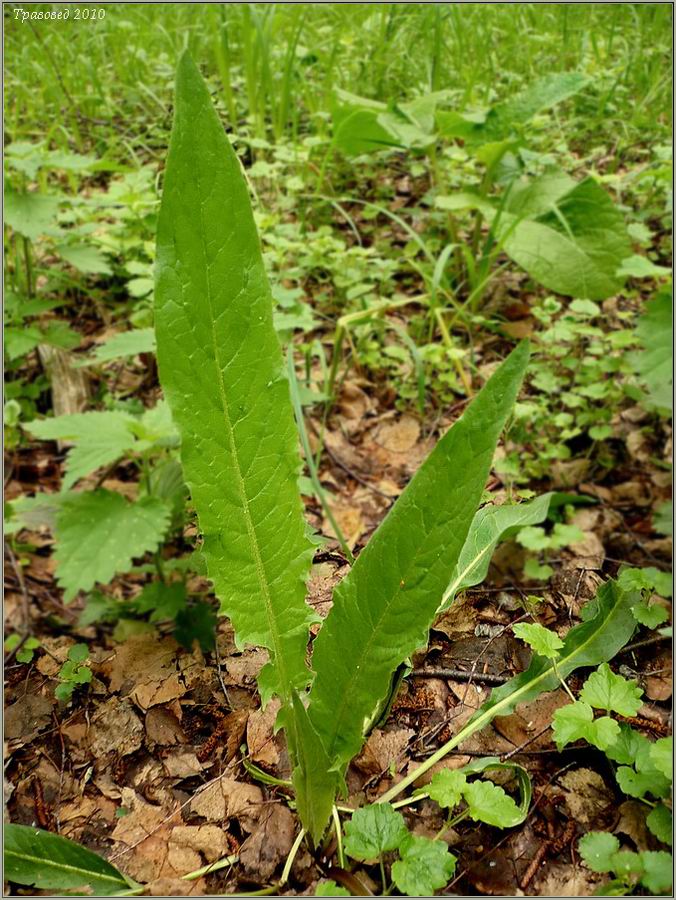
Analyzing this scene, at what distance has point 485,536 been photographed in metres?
1.15

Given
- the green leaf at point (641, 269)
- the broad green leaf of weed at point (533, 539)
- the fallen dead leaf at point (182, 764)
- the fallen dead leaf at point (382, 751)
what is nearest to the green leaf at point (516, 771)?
the fallen dead leaf at point (382, 751)

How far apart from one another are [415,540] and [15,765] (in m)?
0.73

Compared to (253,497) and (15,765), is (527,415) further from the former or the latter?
(15,765)

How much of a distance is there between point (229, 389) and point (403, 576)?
32 cm

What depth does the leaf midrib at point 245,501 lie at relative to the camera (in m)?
0.78

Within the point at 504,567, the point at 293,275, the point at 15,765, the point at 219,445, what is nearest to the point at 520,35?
the point at 293,275

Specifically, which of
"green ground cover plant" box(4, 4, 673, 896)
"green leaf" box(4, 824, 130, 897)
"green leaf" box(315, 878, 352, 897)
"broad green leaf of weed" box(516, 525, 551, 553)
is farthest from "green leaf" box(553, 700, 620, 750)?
"broad green leaf of weed" box(516, 525, 551, 553)

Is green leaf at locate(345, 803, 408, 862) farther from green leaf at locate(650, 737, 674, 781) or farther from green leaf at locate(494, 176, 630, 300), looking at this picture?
green leaf at locate(494, 176, 630, 300)

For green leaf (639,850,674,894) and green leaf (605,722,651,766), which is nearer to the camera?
green leaf (639,850,674,894)

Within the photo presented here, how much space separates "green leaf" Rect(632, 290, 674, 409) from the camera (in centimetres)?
199

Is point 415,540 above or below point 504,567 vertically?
above

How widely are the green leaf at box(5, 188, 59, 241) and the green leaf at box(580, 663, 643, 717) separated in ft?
8.21

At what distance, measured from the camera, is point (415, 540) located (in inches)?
31.5

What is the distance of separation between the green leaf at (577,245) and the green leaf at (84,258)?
5.40ft
